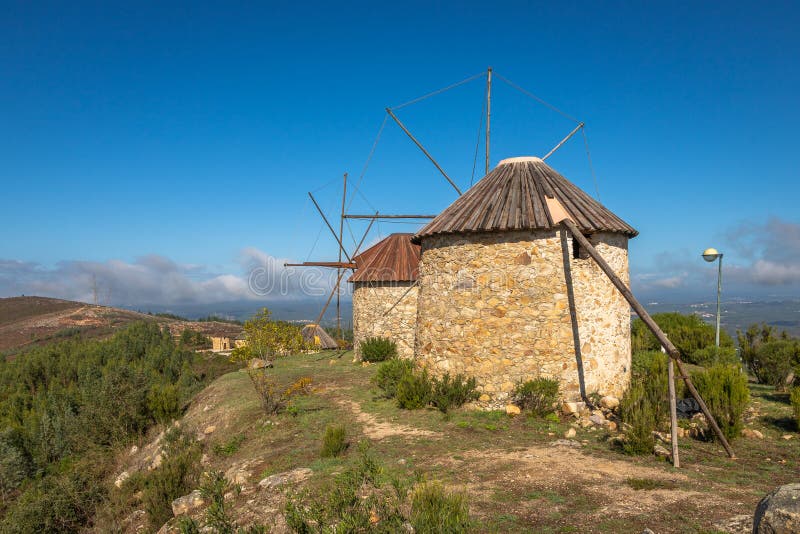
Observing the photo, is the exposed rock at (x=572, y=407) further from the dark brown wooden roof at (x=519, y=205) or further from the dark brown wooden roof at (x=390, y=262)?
the dark brown wooden roof at (x=390, y=262)

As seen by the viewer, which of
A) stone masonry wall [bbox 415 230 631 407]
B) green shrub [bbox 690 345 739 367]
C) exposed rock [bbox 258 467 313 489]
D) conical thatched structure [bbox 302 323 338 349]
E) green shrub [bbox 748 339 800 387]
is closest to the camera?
exposed rock [bbox 258 467 313 489]

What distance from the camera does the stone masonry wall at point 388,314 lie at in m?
18.9

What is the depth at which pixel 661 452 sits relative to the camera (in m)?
7.41

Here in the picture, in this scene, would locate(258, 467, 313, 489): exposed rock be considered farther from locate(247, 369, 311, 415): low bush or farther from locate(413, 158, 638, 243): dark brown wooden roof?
locate(413, 158, 638, 243): dark brown wooden roof

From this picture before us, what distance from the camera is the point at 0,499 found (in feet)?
73.9

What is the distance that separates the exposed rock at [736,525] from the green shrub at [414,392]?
21.4 feet

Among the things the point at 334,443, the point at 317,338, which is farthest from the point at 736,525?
the point at 317,338

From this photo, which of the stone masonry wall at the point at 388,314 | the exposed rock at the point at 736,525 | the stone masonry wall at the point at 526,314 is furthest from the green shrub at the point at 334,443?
the stone masonry wall at the point at 388,314

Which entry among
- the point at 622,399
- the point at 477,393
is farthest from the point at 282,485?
the point at 622,399

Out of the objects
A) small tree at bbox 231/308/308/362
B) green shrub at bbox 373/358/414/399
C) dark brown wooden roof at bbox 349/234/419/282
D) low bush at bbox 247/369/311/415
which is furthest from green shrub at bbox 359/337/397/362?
low bush at bbox 247/369/311/415

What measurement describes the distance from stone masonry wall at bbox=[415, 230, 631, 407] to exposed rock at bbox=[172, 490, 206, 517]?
19.1 ft

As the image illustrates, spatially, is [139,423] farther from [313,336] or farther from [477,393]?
[313,336]

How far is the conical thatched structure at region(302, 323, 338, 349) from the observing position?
3014 centimetres

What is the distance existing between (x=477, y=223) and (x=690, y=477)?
6.11 meters
